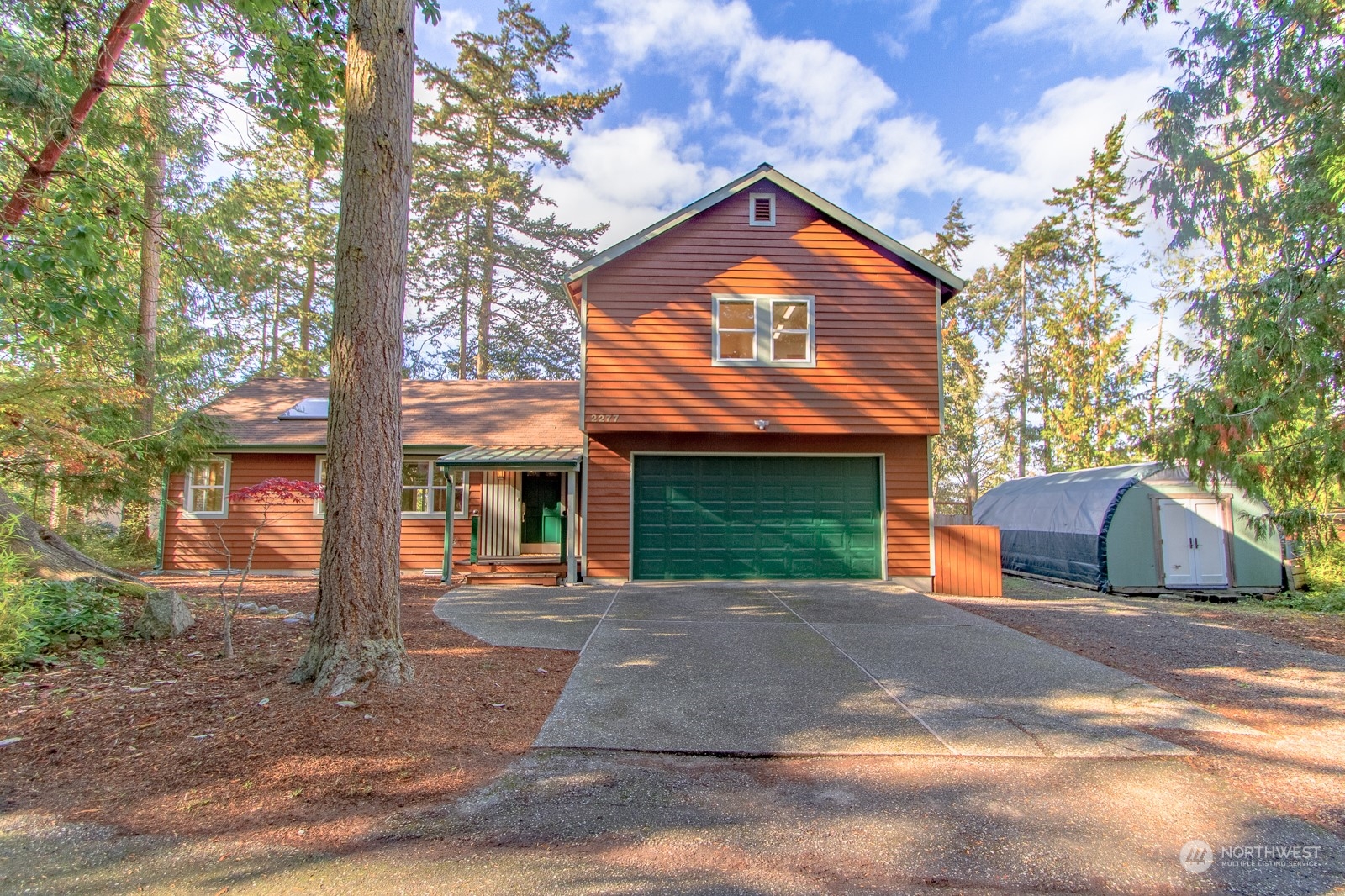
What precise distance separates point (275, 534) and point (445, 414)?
4108 millimetres

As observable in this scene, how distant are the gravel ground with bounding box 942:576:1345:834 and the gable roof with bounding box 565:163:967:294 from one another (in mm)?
5654

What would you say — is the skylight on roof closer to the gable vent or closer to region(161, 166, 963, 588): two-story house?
region(161, 166, 963, 588): two-story house

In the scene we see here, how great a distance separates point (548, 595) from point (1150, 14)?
12.2 m

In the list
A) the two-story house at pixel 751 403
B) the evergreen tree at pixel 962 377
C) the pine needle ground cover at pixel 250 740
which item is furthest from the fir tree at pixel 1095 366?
the pine needle ground cover at pixel 250 740

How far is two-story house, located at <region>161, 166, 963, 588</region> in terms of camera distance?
11.2 metres

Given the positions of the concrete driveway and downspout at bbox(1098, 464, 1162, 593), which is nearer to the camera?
the concrete driveway

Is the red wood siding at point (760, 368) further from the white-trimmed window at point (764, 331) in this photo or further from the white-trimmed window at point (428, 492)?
the white-trimmed window at point (428, 492)

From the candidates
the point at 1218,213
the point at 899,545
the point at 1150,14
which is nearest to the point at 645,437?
the point at 899,545

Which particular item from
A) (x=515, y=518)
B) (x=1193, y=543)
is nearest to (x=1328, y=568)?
(x=1193, y=543)

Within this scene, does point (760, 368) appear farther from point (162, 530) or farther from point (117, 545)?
point (117, 545)

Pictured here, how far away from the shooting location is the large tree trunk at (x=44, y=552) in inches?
261

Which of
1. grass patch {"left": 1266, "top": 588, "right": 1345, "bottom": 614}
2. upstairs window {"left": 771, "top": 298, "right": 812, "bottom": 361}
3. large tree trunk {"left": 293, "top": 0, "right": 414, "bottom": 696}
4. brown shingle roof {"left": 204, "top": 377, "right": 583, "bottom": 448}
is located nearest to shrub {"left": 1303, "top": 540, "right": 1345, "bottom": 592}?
grass patch {"left": 1266, "top": 588, "right": 1345, "bottom": 614}

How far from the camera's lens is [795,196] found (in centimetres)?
1169

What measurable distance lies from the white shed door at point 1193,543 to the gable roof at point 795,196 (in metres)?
7.08
